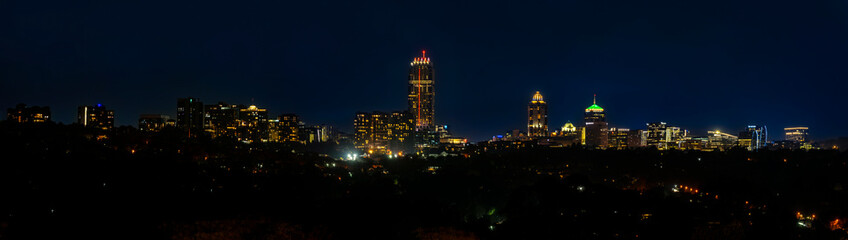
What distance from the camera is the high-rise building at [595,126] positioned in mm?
141375

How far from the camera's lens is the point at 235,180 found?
30203mm

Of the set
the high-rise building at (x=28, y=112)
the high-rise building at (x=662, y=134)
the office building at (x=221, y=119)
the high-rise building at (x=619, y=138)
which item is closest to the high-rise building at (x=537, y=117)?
the high-rise building at (x=619, y=138)

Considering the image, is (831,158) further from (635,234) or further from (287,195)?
(287,195)

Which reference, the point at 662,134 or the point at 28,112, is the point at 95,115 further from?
the point at 662,134

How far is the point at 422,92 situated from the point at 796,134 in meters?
79.7

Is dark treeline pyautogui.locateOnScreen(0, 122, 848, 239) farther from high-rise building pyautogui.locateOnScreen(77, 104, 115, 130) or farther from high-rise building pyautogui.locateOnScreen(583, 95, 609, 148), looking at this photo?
high-rise building pyautogui.locateOnScreen(583, 95, 609, 148)

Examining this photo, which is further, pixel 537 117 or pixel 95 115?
pixel 537 117

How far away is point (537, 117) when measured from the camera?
16238 centimetres

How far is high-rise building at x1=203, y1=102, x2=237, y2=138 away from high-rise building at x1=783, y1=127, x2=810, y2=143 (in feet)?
285

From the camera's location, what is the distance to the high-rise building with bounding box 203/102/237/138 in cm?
9056

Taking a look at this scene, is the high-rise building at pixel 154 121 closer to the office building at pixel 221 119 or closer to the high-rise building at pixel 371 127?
the office building at pixel 221 119

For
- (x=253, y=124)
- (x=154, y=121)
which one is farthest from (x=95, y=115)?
(x=253, y=124)

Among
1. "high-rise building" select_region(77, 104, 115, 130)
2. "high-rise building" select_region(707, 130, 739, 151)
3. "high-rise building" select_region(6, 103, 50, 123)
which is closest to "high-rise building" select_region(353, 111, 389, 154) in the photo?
"high-rise building" select_region(707, 130, 739, 151)

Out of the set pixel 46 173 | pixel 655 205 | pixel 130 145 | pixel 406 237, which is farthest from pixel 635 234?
pixel 130 145
